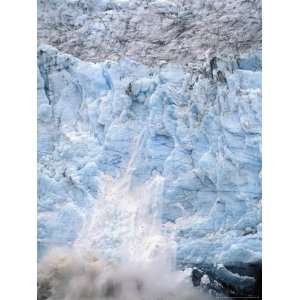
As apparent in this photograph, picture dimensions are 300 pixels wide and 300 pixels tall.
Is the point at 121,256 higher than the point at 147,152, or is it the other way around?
the point at 147,152

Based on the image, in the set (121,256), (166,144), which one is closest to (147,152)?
(166,144)

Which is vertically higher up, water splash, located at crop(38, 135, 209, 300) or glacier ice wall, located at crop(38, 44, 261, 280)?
glacier ice wall, located at crop(38, 44, 261, 280)

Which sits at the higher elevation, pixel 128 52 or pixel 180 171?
pixel 128 52

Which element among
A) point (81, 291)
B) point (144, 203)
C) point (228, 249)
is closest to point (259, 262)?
point (228, 249)

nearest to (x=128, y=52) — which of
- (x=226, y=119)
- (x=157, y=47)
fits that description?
(x=157, y=47)

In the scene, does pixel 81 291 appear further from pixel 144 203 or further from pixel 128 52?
pixel 128 52

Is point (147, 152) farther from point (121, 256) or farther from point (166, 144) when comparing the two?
point (121, 256)

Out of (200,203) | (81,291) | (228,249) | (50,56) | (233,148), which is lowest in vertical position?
(81,291)

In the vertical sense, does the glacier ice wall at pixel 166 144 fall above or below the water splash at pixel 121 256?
above
